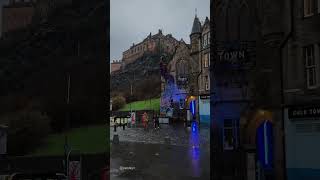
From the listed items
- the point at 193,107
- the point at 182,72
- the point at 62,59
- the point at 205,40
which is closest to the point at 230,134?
the point at 193,107

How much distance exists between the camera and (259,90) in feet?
25.7

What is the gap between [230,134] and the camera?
26.0ft

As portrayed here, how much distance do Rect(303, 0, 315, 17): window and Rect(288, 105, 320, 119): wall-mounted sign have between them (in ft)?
4.42

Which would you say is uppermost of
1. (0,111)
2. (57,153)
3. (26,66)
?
(26,66)

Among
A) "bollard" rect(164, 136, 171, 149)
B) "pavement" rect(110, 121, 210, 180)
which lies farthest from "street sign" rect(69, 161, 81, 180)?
"bollard" rect(164, 136, 171, 149)

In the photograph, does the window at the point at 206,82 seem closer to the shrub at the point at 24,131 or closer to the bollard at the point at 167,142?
the bollard at the point at 167,142

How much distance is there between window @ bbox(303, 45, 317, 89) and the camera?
7412mm

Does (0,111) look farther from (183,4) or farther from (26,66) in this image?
(183,4)

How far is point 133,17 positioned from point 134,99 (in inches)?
50.9

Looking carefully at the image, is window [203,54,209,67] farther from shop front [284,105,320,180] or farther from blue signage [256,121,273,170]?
shop front [284,105,320,180]

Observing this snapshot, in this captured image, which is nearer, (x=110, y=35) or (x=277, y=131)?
(x=277, y=131)

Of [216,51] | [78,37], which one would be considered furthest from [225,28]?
[78,37]

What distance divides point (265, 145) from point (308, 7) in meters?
2.10

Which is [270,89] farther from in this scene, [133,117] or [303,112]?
[133,117]
